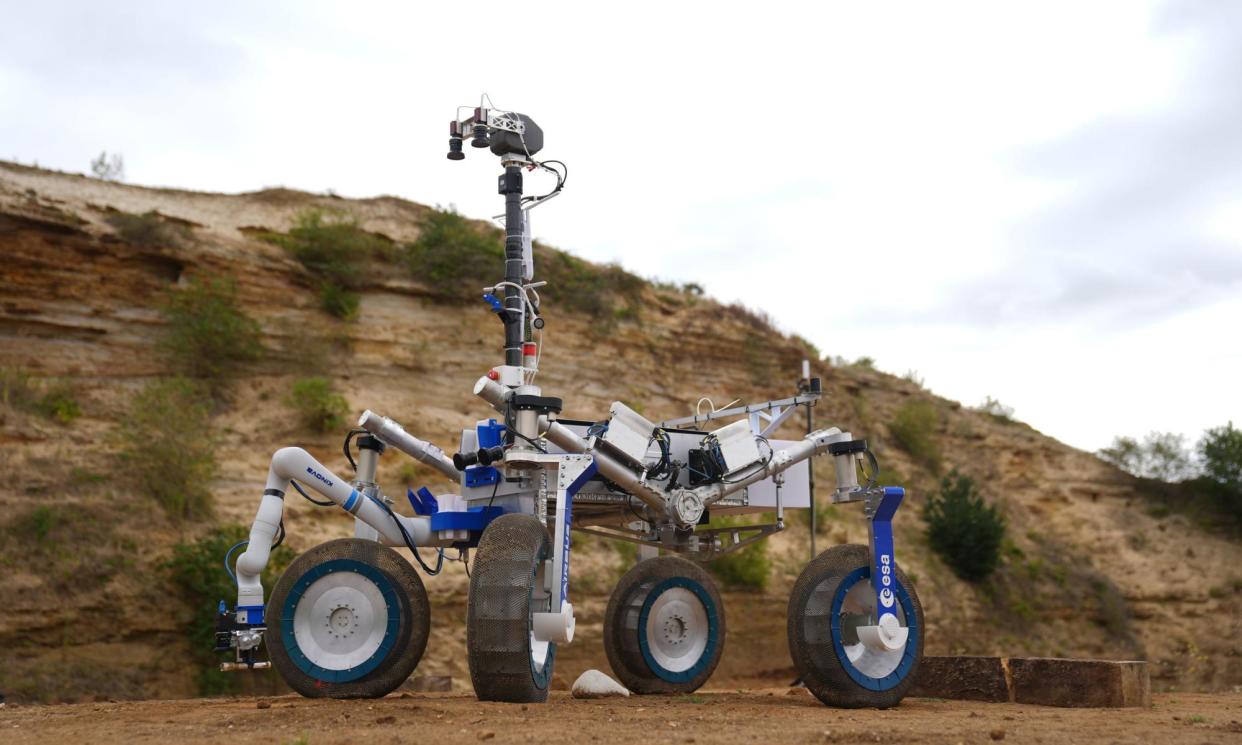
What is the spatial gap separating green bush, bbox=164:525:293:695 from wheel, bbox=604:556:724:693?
21.7 ft

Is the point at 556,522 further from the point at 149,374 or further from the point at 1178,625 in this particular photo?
the point at 1178,625

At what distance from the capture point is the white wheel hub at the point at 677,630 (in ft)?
49.2

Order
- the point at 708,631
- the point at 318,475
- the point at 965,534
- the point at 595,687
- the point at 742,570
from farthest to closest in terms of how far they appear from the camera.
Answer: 1. the point at 965,534
2. the point at 742,570
3. the point at 708,631
4. the point at 595,687
5. the point at 318,475

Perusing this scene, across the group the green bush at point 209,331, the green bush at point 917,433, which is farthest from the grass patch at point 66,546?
the green bush at point 917,433

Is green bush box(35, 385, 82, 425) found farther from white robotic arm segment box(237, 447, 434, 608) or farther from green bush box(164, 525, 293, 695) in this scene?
white robotic arm segment box(237, 447, 434, 608)

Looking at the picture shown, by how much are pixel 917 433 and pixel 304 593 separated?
2447 cm

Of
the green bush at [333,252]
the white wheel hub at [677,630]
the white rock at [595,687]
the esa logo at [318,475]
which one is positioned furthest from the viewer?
the green bush at [333,252]

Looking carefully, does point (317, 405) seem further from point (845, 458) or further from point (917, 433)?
point (917, 433)

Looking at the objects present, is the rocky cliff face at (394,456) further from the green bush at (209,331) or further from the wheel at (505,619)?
the wheel at (505,619)

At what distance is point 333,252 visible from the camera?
25.6 meters

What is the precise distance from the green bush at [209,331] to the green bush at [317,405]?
1.43 meters

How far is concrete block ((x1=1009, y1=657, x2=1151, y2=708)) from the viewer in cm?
1211

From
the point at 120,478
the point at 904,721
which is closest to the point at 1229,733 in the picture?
the point at 904,721

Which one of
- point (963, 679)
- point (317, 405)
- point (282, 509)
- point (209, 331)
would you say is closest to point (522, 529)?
point (282, 509)
